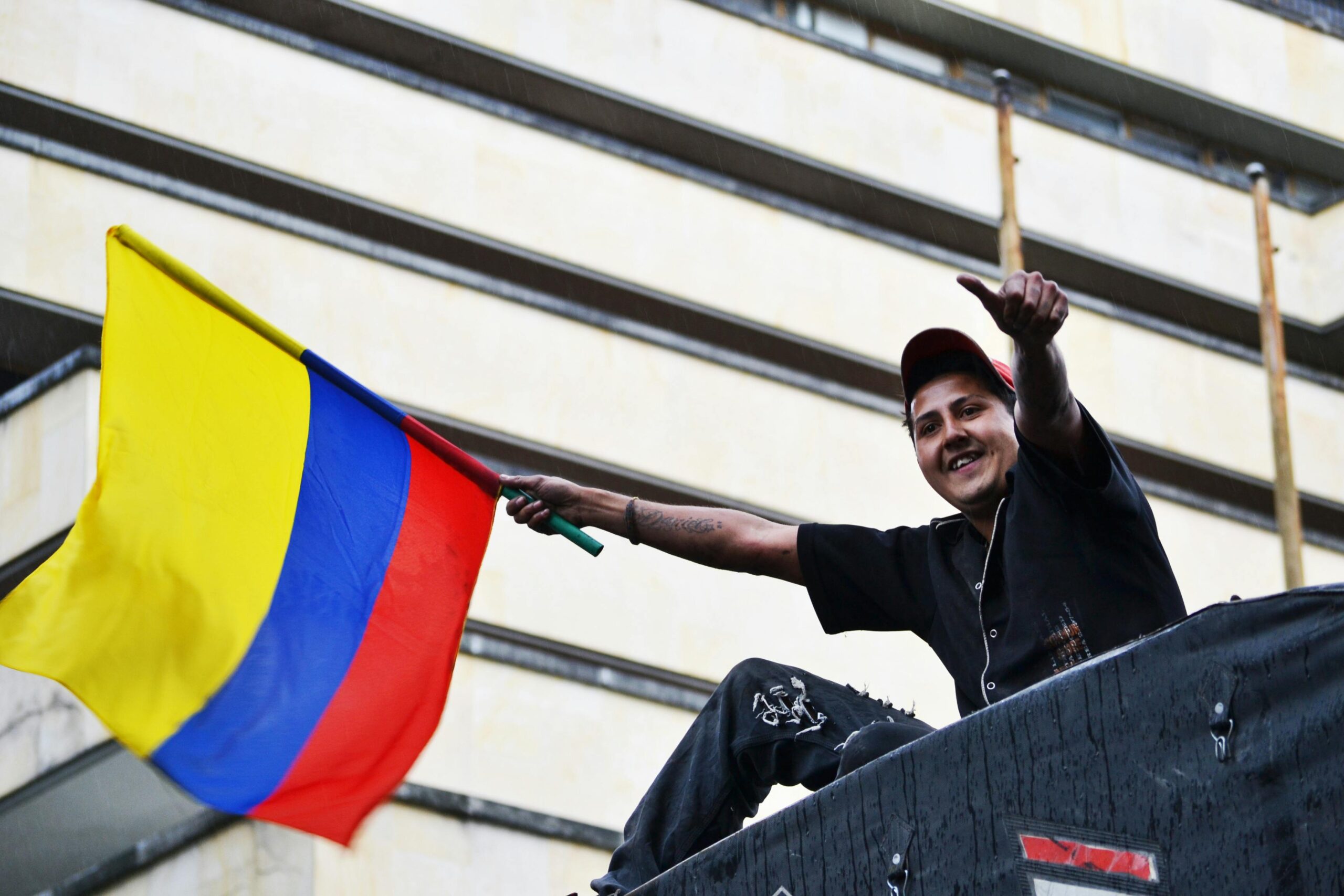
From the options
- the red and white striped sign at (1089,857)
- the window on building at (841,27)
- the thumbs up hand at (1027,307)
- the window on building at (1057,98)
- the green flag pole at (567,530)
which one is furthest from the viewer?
the window on building at (841,27)

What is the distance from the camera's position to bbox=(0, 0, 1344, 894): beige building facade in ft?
46.9

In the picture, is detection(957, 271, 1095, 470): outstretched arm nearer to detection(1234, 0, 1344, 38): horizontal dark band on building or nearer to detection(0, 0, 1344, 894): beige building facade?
detection(0, 0, 1344, 894): beige building facade

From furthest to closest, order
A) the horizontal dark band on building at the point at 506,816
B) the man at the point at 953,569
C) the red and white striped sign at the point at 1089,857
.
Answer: the horizontal dark band on building at the point at 506,816, the man at the point at 953,569, the red and white striped sign at the point at 1089,857

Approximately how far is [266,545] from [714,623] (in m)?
10.6

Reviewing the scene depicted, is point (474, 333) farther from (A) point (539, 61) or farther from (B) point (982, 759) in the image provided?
(B) point (982, 759)

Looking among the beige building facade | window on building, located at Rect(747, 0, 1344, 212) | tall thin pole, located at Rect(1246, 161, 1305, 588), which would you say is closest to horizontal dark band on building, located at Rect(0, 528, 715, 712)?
the beige building facade

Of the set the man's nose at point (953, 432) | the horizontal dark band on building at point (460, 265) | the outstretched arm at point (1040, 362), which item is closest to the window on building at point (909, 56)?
the horizontal dark band on building at point (460, 265)

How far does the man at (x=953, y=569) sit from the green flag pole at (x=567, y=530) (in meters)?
0.08

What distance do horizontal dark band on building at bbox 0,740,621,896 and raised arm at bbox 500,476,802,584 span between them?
6.65 meters

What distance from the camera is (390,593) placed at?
5.89 meters

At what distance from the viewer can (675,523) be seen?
18.9 feet

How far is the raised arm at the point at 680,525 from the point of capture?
5555 mm

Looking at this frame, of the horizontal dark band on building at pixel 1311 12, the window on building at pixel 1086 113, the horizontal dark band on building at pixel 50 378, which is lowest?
the horizontal dark band on building at pixel 50 378

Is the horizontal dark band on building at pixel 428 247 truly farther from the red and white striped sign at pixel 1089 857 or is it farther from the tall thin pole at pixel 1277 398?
the red and white striped sign at pixel 1089 857
